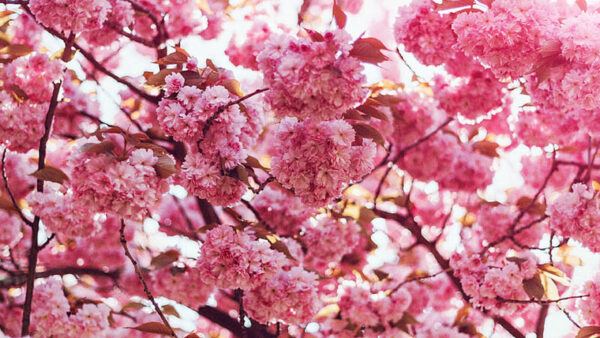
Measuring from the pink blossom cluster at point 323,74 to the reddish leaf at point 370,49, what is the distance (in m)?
0.04

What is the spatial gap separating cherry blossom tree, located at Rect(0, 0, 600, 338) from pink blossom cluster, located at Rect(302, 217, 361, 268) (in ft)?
0.05

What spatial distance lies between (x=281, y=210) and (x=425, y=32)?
1308 millimetres

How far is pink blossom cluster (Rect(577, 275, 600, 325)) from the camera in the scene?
304cm

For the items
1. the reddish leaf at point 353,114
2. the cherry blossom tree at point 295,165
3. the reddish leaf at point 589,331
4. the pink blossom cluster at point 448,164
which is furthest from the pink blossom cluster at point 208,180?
the pink blossom cluster at point 448,164

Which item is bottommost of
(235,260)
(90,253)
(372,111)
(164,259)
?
(235,260)

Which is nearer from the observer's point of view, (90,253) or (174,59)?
(174,59)

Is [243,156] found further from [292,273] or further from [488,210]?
[488,210]

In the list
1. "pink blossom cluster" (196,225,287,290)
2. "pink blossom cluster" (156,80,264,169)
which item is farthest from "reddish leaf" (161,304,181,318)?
"pink blossom cluster" (156,80,264,169)

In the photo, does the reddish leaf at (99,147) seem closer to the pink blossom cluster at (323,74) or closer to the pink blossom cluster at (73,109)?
the pink blossom cluster at (323,74)

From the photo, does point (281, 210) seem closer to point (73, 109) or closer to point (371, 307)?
point (371, 307)

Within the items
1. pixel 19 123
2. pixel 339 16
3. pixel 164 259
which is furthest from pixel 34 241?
pixel 339 16

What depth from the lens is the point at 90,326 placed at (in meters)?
3.15

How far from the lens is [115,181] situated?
2.14 metres

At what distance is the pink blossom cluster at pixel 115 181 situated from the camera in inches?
84.7
